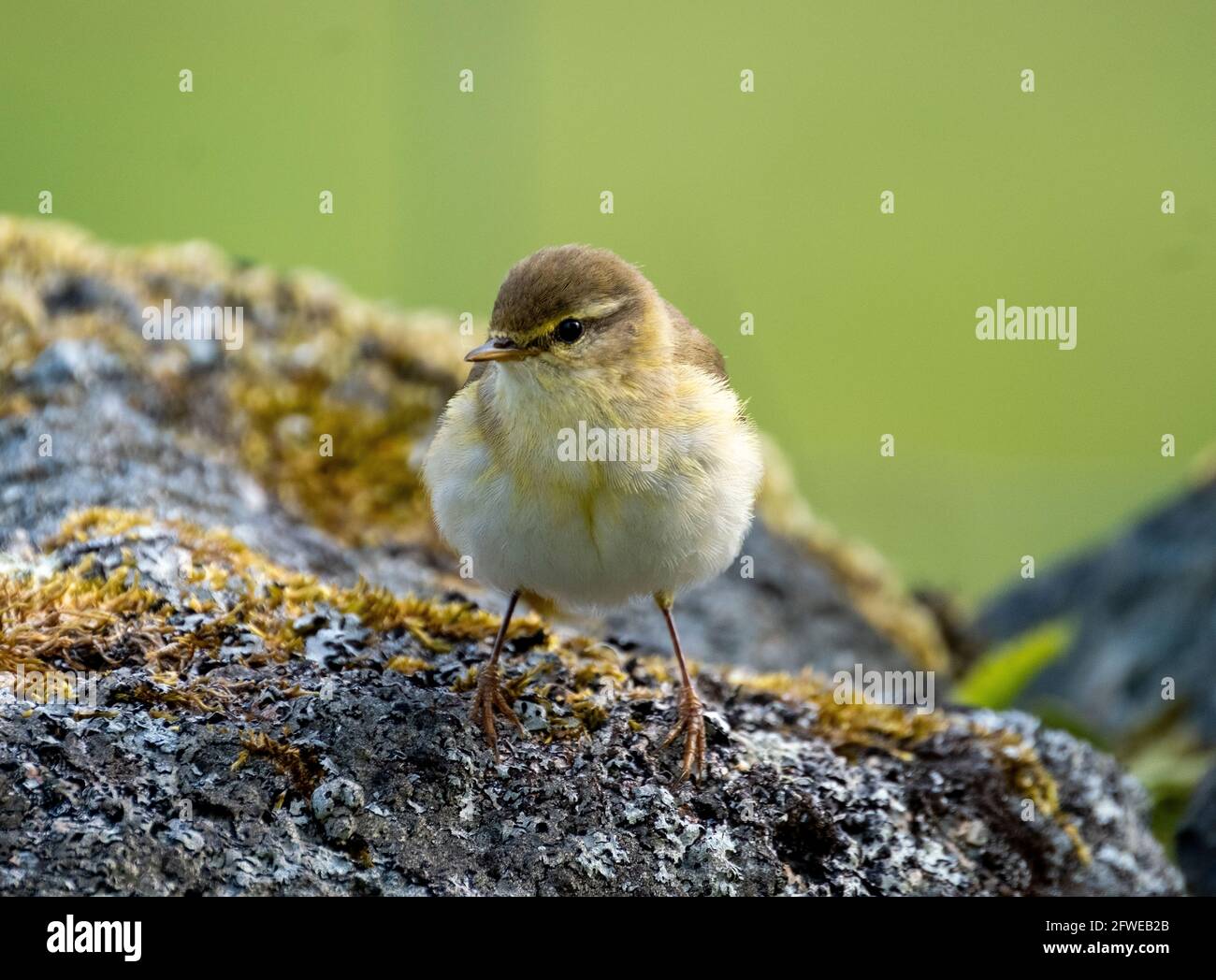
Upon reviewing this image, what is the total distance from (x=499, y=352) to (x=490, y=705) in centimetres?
119

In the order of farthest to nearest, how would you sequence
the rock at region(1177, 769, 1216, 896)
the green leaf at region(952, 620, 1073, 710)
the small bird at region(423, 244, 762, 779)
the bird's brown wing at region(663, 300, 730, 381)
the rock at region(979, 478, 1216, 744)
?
the rock at region(979, 478, 1216, 744)
the green leaf at region(952, 620, 1073, 710)
the rock at region(1177, 769, 1216, 896)
the bird's brown wing at region(663, 300, 730, 381)
the small bird at region(423, 244, 762, 779)

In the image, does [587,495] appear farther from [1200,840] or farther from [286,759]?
[1200,840]

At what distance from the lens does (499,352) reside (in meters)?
4.04

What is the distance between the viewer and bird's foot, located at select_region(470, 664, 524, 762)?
368 centimetres

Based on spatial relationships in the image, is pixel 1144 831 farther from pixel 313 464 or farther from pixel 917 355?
pixel 917 355

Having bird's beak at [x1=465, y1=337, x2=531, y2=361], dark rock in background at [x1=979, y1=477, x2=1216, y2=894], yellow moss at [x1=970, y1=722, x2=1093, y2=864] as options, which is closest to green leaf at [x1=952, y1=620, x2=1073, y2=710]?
dark rock in background at [x1=979, y1=477, x2=1216, y2=894]

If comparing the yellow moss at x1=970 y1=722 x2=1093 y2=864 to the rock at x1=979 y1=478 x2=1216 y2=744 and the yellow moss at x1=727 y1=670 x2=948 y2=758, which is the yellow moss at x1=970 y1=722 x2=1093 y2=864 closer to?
the yellow moss at x1=727 y1=670 x2=948 y2=758

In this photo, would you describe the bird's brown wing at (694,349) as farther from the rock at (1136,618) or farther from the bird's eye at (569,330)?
the rock at (1136,618)

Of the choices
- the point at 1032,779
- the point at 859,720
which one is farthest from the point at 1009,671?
the point at 859,720

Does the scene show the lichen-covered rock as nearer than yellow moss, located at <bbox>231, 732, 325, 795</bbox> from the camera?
Yes

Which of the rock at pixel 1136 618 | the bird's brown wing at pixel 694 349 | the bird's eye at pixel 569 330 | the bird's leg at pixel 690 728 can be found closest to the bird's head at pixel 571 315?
the bird's eye at pixel 569 330

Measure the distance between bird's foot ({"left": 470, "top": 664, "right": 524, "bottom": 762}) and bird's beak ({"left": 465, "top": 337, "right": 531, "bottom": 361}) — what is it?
3.41ft

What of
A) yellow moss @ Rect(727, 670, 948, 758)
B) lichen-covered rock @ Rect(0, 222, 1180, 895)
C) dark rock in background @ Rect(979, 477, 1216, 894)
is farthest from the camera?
dark rock in background @ Rect(979, 477, 1216, 894)

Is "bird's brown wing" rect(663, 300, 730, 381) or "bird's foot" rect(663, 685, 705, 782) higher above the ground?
"bird's brown wing" rect(663, 300, 730, 381)
